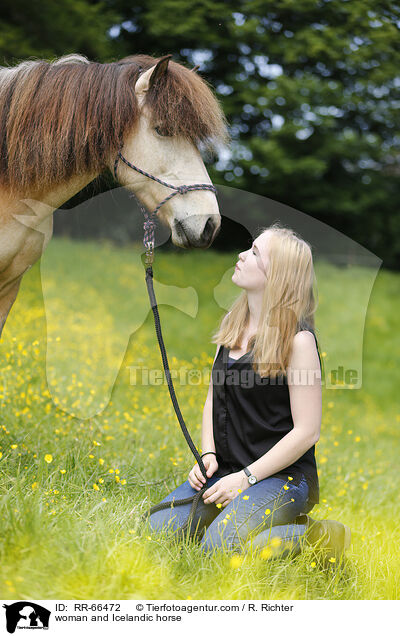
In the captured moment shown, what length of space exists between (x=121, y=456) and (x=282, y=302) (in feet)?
4.73

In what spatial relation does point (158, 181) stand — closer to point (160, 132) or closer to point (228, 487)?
point (160, 132)

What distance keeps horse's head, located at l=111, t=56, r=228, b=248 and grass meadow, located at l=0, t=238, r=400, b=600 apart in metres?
0.79

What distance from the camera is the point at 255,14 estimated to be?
5.11 metres

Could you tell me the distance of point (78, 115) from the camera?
88.7 inches

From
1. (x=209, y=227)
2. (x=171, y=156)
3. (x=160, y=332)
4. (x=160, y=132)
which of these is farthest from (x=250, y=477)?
(x=160, y=132)

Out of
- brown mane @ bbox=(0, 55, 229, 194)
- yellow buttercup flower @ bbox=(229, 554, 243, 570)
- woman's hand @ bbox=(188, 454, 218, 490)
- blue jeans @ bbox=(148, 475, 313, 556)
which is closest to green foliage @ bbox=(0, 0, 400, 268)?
brown mane @ bbox=(0, 55, 229, 194)

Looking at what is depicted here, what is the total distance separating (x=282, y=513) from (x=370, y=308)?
27.4 feet

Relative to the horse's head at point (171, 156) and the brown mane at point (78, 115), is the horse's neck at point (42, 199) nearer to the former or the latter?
the brown mane at point (78, 115)

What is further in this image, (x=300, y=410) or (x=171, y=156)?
(x=171, y=156)

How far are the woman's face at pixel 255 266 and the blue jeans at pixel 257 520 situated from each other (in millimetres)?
756

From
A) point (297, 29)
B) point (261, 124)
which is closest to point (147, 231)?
point (297, 29)

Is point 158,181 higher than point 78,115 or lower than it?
lower

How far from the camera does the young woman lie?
197 centimetres
